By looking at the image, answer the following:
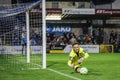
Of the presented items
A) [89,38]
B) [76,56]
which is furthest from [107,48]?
[76,56]

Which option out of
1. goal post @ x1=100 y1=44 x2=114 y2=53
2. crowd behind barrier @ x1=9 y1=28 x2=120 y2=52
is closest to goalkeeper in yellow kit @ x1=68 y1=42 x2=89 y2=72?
crowd behind barrier @ x1=9 y1=28 x2=120 y2=52

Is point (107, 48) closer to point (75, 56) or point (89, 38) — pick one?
point (89, 38)

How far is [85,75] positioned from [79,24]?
33899mm

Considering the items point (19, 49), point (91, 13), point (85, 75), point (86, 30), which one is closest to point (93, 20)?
point (86, 30)

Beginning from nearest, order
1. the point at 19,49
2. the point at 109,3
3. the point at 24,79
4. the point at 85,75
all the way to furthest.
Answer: the point at 24,79, the point at 85,75, the point at 19,49, the point at 109,3

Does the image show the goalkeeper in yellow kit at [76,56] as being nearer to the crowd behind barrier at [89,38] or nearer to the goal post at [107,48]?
the crowd behind barrier at [89,38]

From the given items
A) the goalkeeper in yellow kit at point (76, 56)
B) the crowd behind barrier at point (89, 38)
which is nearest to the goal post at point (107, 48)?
the crowd behind barrier at point (89, 38)

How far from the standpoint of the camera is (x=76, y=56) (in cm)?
1731

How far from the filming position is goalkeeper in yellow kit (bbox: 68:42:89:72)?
16.9 metres

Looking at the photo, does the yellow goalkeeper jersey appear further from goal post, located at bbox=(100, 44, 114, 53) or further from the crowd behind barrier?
goal post, located at bbox=(100, 44, 114, 53)

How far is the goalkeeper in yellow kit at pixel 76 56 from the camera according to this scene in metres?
16.9

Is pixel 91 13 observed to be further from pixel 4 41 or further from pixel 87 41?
pixel 4 41

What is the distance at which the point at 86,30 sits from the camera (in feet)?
164

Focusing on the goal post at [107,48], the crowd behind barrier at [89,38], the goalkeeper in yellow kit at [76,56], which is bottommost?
the goal post at [107,48]
